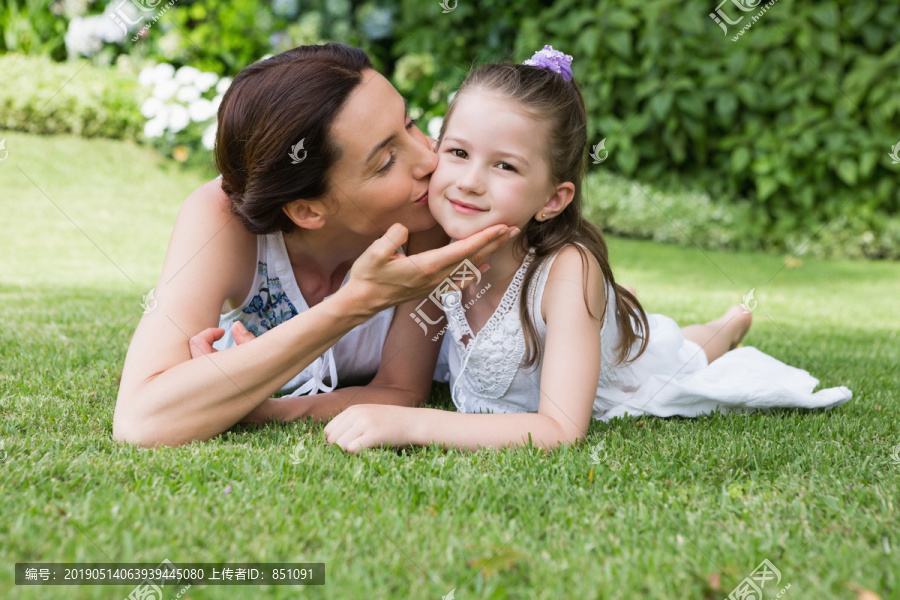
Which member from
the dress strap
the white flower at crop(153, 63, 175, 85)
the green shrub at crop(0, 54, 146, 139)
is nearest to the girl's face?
the dress strap

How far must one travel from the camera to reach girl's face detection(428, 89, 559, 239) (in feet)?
7.89

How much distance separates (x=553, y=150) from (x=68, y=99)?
6755mm

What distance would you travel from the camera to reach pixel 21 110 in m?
7.67

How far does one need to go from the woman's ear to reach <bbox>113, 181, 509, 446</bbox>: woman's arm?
40 cm

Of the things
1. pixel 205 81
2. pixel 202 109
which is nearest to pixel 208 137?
pixel 202 109

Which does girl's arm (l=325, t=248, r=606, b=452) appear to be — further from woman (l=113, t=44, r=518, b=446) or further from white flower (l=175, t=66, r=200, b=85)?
white flower (l=175, t=66, r=200, b=85)

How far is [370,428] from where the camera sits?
2.19 m

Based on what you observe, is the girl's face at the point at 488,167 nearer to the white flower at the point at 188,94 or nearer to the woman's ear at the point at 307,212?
the woman's ear at the point at 307,212

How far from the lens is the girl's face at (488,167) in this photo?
7.89 ft

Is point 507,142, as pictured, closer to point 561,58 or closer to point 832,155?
point 561,58

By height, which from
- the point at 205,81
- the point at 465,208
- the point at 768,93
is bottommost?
the point at 768,93

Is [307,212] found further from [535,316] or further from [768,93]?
[768,93]

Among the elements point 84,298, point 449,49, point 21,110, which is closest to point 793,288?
point 449,49

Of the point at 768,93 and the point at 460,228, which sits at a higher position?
the point at 460,228
